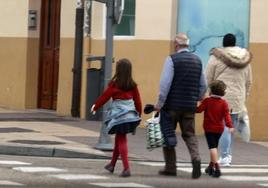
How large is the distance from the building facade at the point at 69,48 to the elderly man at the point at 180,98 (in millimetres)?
5903

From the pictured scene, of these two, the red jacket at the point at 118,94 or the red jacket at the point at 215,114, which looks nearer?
the red jacket at the point at 118,94

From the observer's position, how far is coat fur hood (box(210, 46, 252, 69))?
1312 centimetres

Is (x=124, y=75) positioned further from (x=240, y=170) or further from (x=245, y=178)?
(x=240, y=170)

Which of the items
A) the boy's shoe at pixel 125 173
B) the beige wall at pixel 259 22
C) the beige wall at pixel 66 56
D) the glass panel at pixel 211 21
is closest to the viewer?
the boy's shoe at pixel 125 173

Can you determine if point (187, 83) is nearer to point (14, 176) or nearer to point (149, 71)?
point (14, 176)

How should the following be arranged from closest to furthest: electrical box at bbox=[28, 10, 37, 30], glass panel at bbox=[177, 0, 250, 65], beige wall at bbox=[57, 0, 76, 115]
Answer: glass panel at bbox=[177, 0, 250, 65], beige wall at bbox=[57, 0, 76, 115], electrical box at bbox=[28, 10, 37, 30]

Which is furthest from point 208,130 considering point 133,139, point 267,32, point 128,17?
point 128,17

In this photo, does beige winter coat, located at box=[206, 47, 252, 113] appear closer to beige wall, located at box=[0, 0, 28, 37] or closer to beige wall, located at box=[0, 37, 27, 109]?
beige wall, located at box=[0, 37, 27, 109]

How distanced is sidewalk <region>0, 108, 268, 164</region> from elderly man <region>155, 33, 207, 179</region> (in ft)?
6.84

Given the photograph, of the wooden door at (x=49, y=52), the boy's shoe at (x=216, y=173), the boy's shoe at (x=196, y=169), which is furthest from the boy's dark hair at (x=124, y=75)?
the wooden door at (x=49, y=52)

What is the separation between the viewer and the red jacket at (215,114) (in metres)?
12.0

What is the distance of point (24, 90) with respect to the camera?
21406 millimetres

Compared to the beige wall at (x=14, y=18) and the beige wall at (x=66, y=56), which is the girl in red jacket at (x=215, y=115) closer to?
the beige wall at (x=66, y=56)

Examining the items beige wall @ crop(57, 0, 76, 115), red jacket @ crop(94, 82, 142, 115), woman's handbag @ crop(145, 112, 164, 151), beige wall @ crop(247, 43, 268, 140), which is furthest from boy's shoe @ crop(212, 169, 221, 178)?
beige wall @ crop(57, 0, 76, 115)
